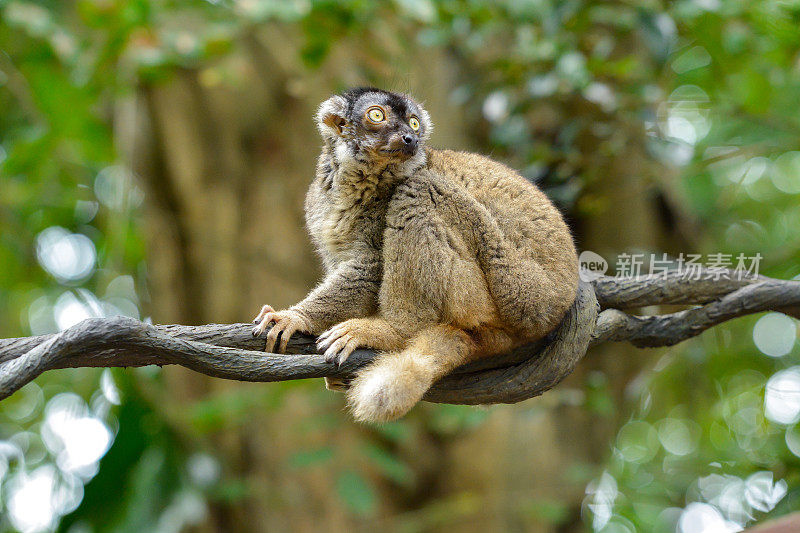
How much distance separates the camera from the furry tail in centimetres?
255

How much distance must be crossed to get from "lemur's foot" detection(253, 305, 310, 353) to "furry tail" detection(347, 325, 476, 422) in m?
0.33

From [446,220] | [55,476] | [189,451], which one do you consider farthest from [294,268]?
[446,220]

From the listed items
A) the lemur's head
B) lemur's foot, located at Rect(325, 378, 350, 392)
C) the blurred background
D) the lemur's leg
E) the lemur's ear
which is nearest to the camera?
the lemur's leg

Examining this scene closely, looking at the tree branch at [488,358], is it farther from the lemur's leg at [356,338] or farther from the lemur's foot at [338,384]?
the lemur's foot at [338,384]

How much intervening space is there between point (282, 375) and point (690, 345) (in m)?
4.80

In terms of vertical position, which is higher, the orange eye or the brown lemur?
the orange eye

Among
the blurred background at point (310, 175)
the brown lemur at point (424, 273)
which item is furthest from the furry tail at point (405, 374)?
the blurred background at point (310, 175)

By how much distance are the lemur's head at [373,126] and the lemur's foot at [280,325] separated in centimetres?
96

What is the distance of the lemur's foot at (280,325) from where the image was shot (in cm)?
268

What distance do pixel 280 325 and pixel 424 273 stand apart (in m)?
0.61

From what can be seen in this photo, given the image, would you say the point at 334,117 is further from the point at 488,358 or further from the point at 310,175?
the point at 310,175

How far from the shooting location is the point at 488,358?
3008 mm

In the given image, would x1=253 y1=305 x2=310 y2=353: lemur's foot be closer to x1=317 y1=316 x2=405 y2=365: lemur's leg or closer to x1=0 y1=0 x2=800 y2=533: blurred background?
x1=317 y1=316 x2=405 y2=365: lemur's leg

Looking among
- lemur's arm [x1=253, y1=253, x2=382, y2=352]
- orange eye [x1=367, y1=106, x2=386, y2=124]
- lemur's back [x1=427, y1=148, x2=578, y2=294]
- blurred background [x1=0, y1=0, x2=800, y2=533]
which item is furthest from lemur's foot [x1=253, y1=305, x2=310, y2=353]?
blurred background [x1=0, y1=0, x2=800, y2=533]
